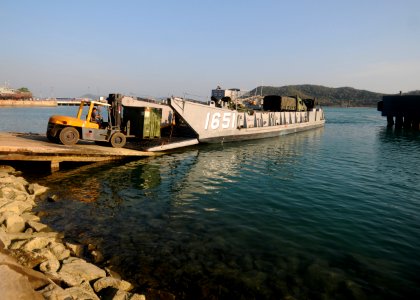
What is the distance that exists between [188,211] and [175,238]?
2.41 m

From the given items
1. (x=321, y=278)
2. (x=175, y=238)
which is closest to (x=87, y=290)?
(x=175, y=238)

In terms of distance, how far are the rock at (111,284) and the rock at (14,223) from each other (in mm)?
4233

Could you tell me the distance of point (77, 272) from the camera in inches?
261

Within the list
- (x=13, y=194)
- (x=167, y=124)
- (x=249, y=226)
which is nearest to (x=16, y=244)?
(x=13, y=194)

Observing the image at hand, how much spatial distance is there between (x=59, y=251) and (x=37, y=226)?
7.16 ft

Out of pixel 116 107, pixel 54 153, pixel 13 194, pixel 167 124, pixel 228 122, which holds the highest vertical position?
pixel 116 107

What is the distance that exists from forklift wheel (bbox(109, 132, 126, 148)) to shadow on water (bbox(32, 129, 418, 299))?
293 cm

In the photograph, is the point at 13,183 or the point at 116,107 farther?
the point at 116,107

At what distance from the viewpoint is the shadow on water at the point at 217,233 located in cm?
700

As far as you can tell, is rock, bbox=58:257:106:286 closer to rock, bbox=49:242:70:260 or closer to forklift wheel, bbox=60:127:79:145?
rock, bbox=49:242:70:260

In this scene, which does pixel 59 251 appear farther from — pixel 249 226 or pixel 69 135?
pixel 69 135

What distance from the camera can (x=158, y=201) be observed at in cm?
1262

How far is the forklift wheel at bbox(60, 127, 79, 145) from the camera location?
1831 centimetres

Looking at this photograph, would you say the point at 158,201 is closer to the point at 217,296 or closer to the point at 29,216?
the point at 29,216
